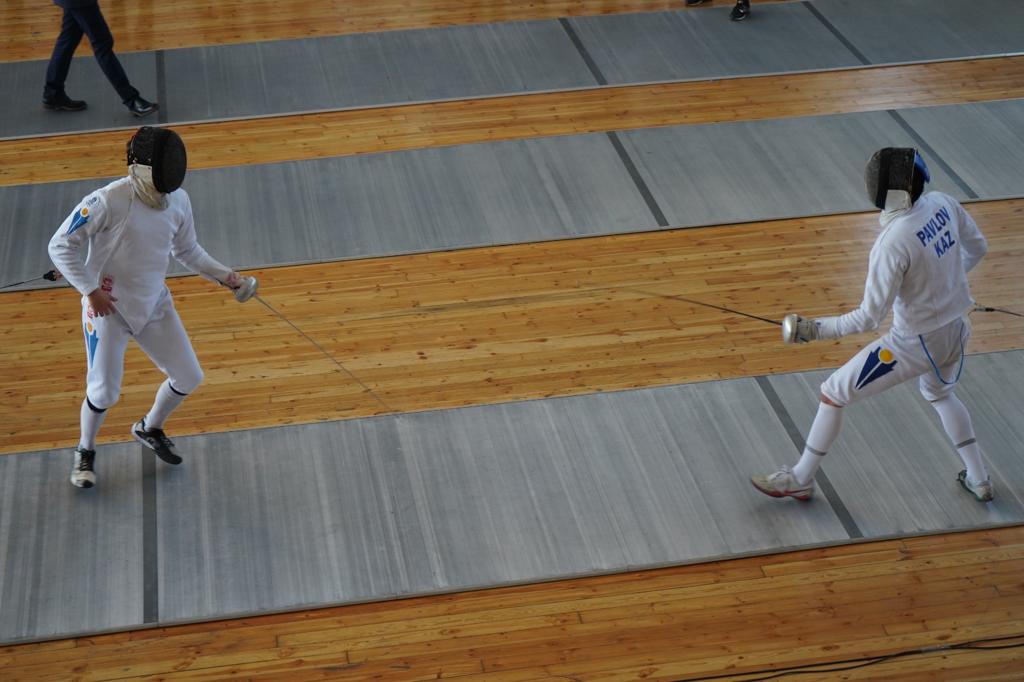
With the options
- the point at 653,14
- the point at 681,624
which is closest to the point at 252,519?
Answer: the point at 681,624

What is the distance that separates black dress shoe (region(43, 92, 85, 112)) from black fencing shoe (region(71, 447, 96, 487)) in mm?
2610

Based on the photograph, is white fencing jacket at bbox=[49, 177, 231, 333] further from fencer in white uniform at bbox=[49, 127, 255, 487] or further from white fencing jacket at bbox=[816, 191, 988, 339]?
white fencing jacket at bbox=[816, 191, 988, 339]

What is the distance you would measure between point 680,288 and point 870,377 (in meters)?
1.28

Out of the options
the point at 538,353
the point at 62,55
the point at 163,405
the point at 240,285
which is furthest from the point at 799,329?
the point at 62,55

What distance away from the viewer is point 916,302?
10.9 ft

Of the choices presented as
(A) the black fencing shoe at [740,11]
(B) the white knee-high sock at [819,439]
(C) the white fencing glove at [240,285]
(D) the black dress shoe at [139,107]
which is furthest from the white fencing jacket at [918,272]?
(D) the black dress shoe at [139,107]

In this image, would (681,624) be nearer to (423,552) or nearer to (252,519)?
(423,552)

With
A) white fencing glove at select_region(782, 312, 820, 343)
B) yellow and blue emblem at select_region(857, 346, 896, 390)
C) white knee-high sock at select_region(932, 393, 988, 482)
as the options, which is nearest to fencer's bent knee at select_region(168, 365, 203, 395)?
white fencing glove at select_region(782, 312, 820, 343)

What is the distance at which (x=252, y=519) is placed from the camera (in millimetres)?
3623

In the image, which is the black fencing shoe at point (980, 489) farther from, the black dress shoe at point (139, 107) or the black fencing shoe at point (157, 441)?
the black dress shoe at point (139, 107)

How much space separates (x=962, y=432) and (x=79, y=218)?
279cm

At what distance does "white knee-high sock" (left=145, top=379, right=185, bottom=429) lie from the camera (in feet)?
11.9

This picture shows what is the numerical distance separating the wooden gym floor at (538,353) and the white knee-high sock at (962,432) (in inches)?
8.3

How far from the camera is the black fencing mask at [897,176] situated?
10.5 feet
